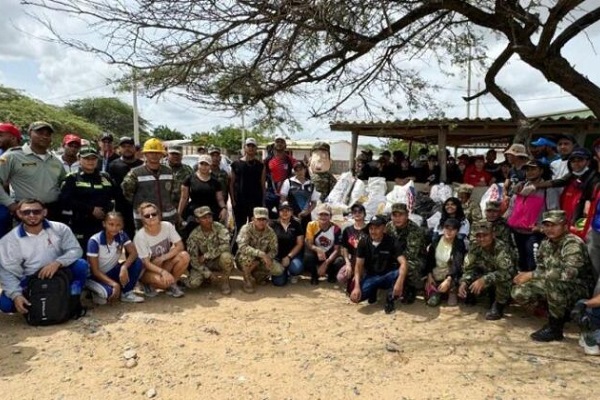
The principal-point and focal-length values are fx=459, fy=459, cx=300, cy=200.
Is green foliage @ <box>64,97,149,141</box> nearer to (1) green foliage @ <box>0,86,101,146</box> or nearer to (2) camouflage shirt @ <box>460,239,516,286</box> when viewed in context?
(1) green foliage @ <box>0,86,101,146</box>

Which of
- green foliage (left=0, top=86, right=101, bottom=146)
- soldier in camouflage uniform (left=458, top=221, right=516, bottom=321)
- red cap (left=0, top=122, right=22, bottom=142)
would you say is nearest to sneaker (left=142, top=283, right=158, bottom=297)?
red cap (left=0, top=122, right=22, bottom=142)

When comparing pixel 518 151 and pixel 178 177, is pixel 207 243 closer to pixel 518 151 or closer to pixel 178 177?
pixel 178 177

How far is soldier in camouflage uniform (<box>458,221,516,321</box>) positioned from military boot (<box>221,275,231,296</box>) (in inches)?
101

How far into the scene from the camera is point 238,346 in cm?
384

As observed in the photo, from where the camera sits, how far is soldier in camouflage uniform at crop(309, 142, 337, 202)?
21.5 ft

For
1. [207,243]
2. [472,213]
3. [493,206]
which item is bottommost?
[207,243]

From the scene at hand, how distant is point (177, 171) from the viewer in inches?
229

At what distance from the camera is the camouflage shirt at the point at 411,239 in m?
5.12

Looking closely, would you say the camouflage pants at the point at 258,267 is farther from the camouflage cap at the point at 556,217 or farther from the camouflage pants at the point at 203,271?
the camouflage cap at the point at 556,217

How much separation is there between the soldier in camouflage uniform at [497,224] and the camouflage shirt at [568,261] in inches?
23.4

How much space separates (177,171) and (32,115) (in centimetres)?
2558

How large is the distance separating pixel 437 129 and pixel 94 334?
25.1 ft

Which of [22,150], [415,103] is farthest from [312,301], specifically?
[22,150]

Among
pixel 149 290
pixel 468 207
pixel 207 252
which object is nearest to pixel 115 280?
pixel 149 290
